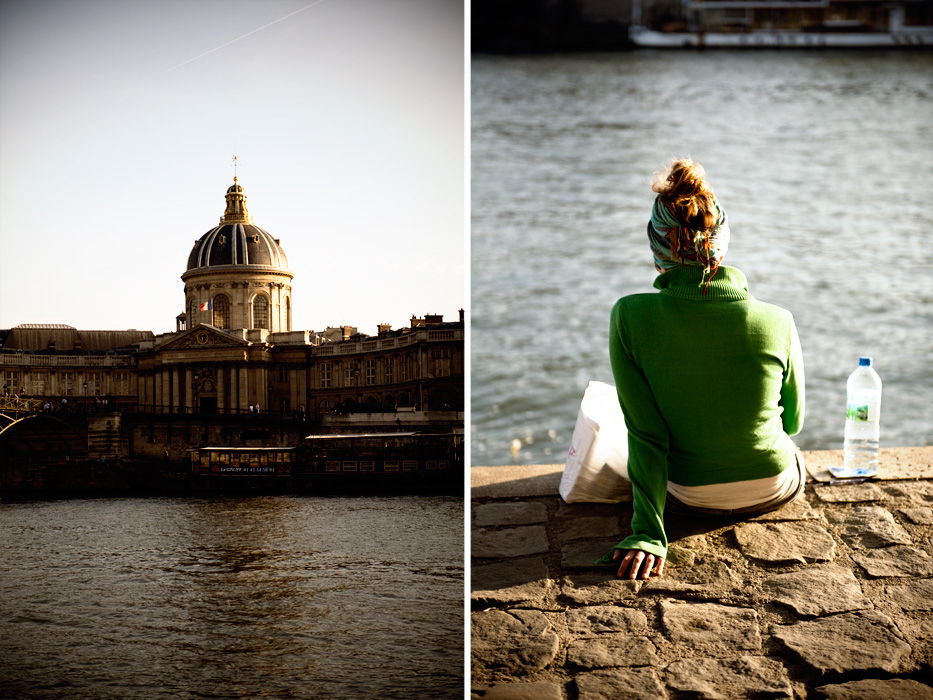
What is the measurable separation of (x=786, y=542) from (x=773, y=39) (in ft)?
96.5

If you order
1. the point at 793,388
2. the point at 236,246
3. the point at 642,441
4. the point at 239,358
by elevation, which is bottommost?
the point at 642,441

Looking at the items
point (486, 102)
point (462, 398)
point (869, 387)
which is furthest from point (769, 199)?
point (462, 398)

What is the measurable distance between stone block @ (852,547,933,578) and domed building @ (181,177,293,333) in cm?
170

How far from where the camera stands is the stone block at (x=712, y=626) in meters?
2.27

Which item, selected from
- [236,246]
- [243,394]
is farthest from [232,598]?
[236,246]

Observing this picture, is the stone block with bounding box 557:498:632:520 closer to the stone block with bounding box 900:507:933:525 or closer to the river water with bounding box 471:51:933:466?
the stone block with bounding box 900:507:933:525

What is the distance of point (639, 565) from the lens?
2.58 m

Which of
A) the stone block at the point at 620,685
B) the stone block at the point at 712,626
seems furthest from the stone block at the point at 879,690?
the stone block at the point at 620,685

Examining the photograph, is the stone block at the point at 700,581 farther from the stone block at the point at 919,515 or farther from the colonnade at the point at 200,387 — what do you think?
the colonnade at the point at 200,387

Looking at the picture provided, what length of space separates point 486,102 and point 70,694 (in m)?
26.3

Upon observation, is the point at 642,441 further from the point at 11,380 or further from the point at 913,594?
the point at 11,380

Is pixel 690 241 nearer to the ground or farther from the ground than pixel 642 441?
farther from the ground

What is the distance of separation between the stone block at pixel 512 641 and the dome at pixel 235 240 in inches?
40.3

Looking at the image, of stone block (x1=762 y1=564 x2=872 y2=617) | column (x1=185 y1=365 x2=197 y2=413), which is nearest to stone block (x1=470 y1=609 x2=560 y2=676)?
stone block (x1=762 y1=564 x2=872 y2=617)
